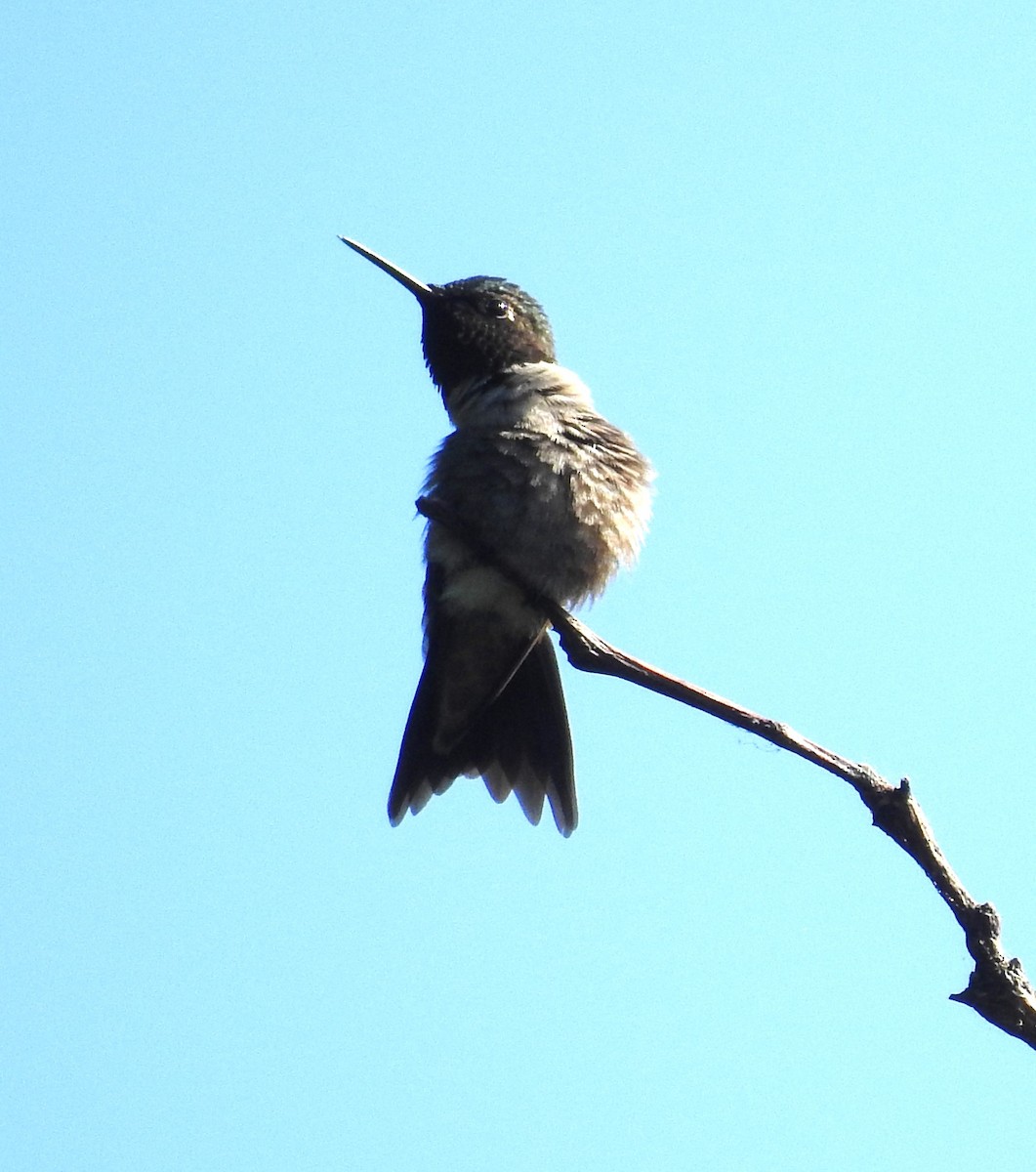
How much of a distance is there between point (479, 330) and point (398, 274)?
0.66 m

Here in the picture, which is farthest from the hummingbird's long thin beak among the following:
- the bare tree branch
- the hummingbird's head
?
the bare tree branch

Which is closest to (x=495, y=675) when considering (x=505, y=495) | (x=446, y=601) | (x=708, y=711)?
(x=446, y=601)

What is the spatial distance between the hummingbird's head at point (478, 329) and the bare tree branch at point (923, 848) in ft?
9.53

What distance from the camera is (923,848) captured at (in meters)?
2.20

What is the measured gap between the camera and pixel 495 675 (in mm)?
4824

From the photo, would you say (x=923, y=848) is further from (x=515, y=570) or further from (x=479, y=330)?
(x=479, y=330)

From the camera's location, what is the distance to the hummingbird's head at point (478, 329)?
550 centimetres

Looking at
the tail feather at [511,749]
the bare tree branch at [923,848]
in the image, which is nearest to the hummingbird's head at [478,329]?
the tail feather at [511,749]

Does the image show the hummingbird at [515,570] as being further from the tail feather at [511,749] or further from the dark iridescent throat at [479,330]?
the dark iridescent throat at [479,330]

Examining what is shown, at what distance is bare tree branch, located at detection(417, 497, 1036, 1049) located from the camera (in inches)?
79.7

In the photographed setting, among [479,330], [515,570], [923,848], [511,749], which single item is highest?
[479,330]

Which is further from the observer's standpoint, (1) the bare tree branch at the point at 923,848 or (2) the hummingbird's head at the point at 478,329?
(2) the hummingbird's head at the point at 478,329

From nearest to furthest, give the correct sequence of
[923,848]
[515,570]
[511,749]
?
[923,848] → [515,570] → [511,749]

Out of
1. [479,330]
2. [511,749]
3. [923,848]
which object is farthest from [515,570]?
[923,848]
